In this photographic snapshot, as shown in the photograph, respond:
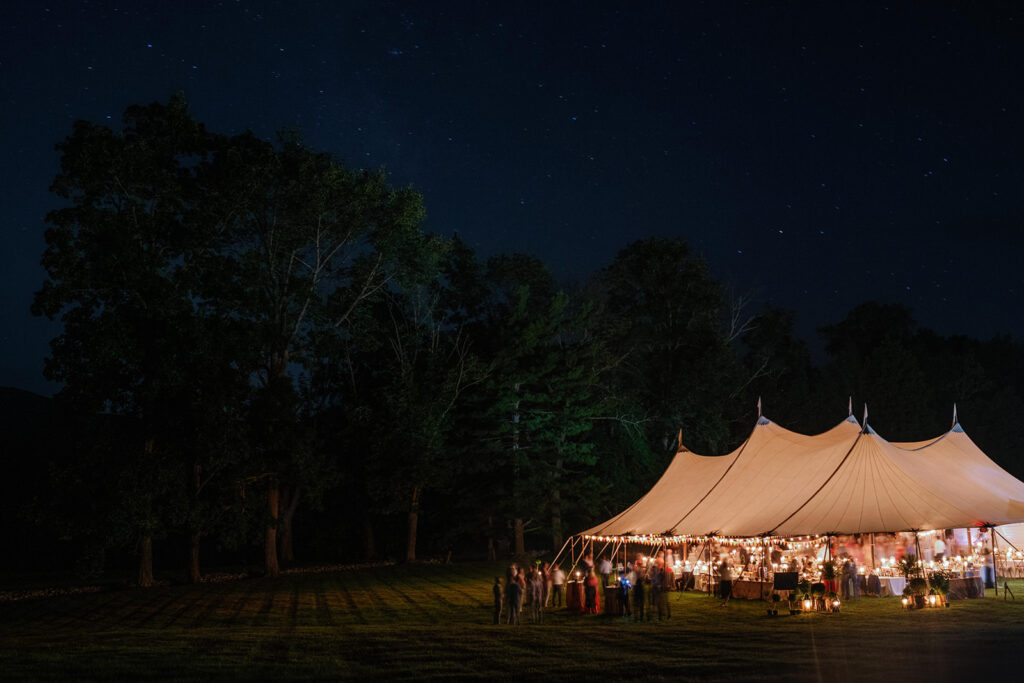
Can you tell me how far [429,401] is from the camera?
3281cm

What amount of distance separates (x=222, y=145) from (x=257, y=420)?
821cm

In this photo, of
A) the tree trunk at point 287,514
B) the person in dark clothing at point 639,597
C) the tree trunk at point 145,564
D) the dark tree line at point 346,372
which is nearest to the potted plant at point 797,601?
the person in dark clothing at point 639,597

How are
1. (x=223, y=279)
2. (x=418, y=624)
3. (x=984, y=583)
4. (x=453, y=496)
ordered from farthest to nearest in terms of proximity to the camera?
(x=453, y=496) → (x=223, y=279) → (x=984, y=583) → (x=418, y=624)

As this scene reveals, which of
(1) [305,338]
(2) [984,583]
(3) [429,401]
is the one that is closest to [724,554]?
(2) [984,583]

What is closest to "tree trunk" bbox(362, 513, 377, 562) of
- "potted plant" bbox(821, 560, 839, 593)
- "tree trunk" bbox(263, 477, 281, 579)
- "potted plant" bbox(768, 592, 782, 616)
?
"tree trunk" bbox(263, 477, 281, 579)

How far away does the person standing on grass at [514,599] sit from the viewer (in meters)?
15.1

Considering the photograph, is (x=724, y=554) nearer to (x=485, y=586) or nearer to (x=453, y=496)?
(x=485, y=586)

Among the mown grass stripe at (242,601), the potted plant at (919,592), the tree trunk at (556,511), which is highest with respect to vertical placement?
the tree trunk at (556,511)

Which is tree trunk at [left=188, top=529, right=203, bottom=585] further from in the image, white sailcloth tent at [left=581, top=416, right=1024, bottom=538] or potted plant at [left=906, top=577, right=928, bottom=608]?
potted plant at [left=906, top=577, right=928, bottom=608]

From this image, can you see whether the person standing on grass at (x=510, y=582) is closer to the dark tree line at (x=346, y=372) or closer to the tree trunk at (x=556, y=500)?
the dark tree line at (x=346, y=372)

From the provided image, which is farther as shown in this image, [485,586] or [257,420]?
[257,420]

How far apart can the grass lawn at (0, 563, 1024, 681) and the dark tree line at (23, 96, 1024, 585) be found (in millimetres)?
6270

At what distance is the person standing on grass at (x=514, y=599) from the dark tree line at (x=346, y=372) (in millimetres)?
12869

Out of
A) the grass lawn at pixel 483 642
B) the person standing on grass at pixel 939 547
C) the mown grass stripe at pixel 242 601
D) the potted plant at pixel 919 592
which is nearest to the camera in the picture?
the grass lawn at pixel 483 642
